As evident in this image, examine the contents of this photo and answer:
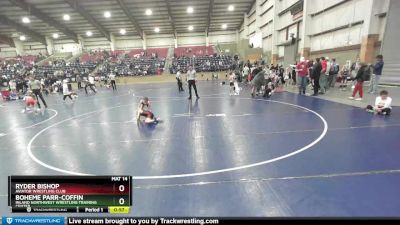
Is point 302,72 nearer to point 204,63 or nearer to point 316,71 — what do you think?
point 316,71

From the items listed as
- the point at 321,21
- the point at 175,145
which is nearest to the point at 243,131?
the point at 175,145

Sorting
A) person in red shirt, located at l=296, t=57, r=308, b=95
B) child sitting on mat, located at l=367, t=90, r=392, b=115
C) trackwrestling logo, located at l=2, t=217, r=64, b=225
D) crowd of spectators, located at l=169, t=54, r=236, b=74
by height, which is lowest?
trackwrestling logo, located at l=2, t=217, r=64, b=225

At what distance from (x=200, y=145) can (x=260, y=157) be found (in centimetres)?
154

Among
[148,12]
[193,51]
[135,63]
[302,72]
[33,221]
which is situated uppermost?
[148,12]

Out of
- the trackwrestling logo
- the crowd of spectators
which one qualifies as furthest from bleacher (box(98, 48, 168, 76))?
the trackwrestling logo

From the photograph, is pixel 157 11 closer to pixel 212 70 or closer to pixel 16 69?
pixel 212 70

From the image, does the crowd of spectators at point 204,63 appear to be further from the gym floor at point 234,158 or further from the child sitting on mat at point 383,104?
the child sitting on mat at point 383,104
